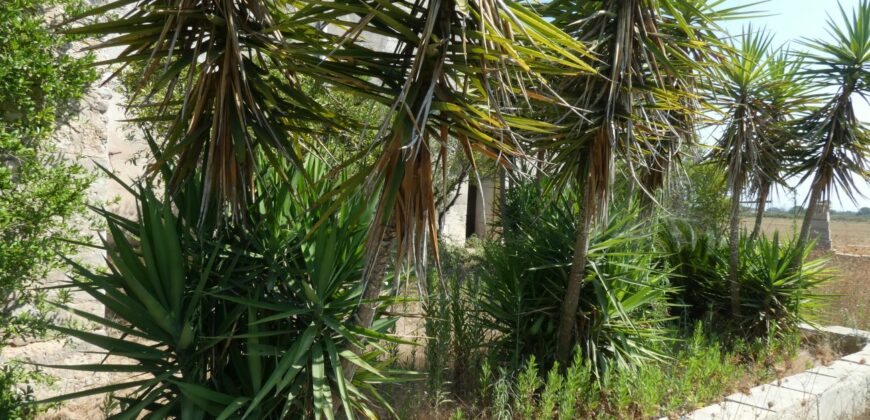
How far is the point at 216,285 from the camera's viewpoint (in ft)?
11.0

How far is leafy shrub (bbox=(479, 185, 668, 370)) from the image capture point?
526cm

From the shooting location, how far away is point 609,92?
14.9ft

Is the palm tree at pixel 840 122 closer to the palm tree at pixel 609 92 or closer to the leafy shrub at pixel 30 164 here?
the palm tree at pixel 609 92

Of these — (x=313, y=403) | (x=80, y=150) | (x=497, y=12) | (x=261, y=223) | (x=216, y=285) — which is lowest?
(x=313, y=403)

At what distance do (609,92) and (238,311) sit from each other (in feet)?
9.85

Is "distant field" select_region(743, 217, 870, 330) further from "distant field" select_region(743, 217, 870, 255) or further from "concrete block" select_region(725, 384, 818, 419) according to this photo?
"concrete block" select_region(725, 384, 818, 419)

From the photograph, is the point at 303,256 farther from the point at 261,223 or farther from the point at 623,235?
the point at 623,235

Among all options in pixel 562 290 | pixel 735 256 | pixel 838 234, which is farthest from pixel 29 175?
pixel 838 234

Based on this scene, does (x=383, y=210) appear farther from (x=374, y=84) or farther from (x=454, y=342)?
(x=454, y=342)

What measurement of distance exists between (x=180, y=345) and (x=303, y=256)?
30.5 inches

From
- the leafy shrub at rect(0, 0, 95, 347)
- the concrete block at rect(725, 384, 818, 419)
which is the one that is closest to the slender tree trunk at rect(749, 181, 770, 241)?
the concrete block at rect(725, 384, 818, 419)

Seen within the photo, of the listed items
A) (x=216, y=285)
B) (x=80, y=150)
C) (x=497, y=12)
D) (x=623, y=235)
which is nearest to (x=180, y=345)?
(x=216, y=285)

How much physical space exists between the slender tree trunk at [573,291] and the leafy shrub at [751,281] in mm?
2832

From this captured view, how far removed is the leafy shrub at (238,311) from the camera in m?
3.02
